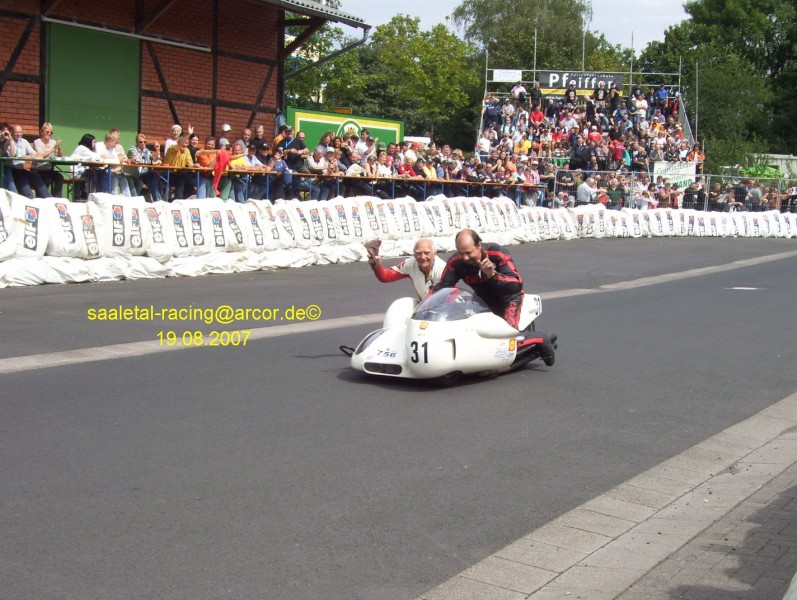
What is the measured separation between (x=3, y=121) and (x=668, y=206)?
71.8ft

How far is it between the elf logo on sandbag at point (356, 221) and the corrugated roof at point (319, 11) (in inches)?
199

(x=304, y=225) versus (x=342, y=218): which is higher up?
(x=342, y=218)

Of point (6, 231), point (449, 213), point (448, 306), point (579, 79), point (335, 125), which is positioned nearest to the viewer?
point (448, 306)

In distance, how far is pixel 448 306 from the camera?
348 inches

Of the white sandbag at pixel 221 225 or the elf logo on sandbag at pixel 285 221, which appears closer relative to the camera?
the white sandbag at pixel 221 225

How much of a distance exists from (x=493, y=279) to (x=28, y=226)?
24.7 feet

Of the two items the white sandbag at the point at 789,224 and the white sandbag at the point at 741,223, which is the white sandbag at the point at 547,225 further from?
the white sandbag at the point at 789,224

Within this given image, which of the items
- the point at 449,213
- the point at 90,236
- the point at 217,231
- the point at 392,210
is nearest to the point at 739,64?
the point at 449,213

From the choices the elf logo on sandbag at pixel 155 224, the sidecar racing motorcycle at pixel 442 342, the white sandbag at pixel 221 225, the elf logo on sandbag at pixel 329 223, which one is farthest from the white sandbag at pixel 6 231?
the sidecar racing motorcycle at pixel 442 342

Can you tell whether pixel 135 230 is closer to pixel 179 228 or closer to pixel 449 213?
pixel 179 228

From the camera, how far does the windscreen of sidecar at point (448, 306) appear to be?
8.77m

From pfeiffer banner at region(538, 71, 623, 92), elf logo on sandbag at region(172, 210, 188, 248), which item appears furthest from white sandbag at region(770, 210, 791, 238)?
elf logo on sandbag at region(172, 210, 188, 248)

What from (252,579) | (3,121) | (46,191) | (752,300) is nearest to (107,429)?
(252,579)

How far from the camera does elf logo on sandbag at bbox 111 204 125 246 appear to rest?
15485 mm
